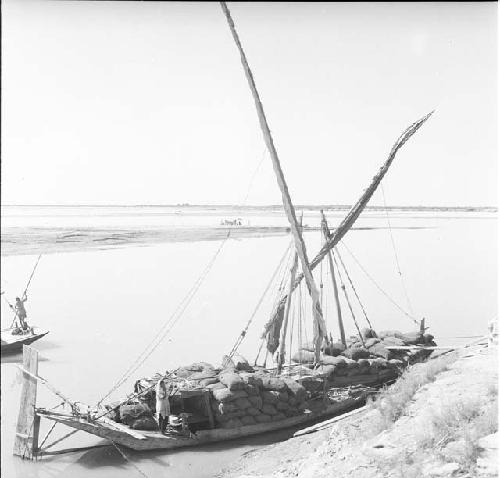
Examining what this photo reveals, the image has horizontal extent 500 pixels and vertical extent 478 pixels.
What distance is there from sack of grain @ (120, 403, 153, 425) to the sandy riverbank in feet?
7.08

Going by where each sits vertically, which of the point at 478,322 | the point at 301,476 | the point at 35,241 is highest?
the point at 35,241

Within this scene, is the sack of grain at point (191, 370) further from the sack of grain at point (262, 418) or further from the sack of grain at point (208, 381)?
the sack of grain at point (262, 418)

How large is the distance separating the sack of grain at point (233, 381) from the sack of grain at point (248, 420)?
67 cm

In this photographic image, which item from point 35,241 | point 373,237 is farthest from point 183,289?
point 373,237

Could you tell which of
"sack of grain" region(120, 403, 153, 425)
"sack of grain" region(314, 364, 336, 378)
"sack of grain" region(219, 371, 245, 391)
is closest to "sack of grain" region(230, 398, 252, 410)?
"sack of grain" region(219, 371, 245, 391)

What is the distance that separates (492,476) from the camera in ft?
19.6

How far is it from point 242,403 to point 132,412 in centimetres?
216

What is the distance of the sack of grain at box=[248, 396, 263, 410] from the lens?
1079 cm

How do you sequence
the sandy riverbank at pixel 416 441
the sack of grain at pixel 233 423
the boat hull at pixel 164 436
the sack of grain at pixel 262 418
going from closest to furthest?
the sandy riverbank at pixel 416 441, the boat hull at pixel 164 436, the sack of grain at pixel 233 423, the sack of grain at pixel 262 418

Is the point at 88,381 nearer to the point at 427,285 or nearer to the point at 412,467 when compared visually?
the point at 412,467

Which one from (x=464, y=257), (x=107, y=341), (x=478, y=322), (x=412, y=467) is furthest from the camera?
(x=464, y=257)

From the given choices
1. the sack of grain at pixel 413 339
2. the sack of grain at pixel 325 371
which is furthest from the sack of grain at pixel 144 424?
the sack of grain at pixel 413 339

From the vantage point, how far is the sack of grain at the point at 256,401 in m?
10.8

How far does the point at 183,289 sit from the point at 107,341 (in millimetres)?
6863
